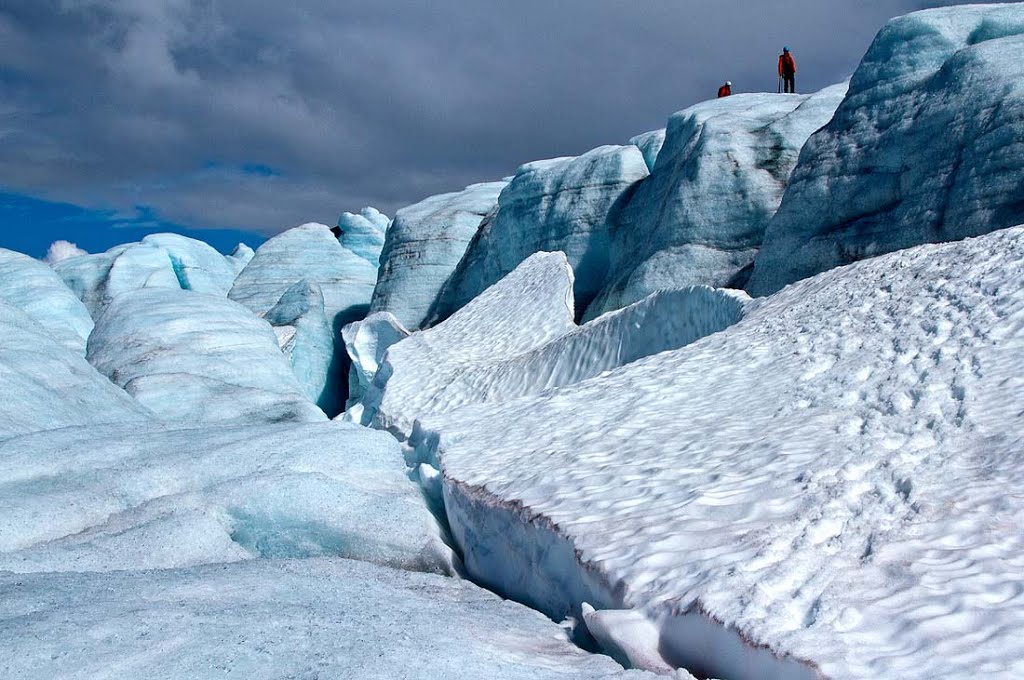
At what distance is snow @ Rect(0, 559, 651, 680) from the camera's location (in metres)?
2.17

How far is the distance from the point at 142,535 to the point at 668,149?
35.3ft

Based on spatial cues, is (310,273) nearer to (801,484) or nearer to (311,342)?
(311,342)

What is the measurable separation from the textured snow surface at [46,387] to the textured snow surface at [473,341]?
237cm

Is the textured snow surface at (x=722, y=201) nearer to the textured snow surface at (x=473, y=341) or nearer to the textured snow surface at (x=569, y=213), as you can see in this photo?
the textured snow surface at (x=473, y=341)

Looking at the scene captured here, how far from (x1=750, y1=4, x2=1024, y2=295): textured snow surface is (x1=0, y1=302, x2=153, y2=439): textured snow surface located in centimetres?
661

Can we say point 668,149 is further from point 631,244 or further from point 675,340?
point 675,340

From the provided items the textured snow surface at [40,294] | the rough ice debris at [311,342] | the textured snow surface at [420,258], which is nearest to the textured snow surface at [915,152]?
the textured snow surface at [420,258]

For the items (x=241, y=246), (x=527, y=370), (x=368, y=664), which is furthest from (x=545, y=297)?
(x=241, y=246)

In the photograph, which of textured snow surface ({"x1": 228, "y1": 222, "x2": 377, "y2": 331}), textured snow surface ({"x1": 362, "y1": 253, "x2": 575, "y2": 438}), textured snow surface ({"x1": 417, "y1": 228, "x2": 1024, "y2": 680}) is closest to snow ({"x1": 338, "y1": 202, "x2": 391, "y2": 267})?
textured snow surface ({"x1": 228, "y1": 222, "x2": 377, "y2": 331})

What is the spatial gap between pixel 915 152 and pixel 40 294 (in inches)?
645

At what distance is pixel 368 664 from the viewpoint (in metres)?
2.21

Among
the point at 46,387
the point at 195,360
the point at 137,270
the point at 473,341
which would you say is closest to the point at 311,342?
the point at 195,360

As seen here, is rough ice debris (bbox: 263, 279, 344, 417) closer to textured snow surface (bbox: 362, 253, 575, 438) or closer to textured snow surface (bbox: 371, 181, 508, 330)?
textured snow surface (bbox: 371, 181, 508, 330)

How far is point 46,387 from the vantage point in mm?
7484
